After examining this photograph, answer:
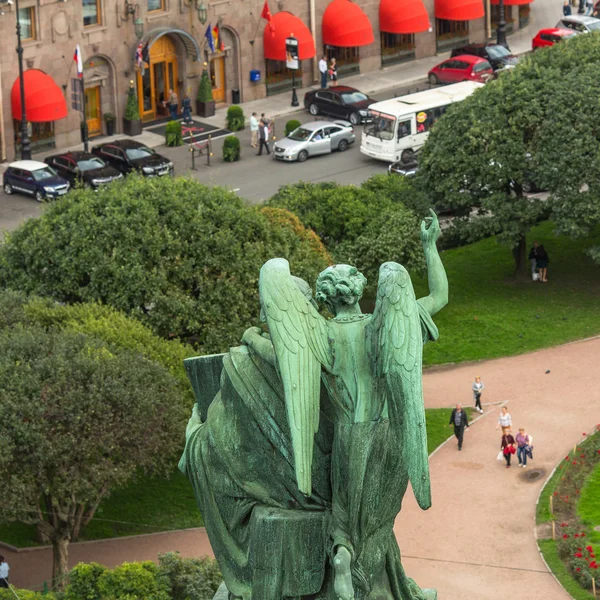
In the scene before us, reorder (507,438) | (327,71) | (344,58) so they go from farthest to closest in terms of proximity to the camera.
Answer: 1. (344,58)
2. (327,71)
3. (507,438)

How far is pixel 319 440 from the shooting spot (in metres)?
20.4

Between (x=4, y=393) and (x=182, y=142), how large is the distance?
3937 centimetres

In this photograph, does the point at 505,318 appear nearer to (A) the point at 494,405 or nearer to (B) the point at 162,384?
(A) the point at 494,405

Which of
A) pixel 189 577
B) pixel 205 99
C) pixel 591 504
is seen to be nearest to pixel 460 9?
pixel 205 99

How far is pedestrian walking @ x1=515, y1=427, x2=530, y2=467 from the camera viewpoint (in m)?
47.0

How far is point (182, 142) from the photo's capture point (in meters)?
78.6

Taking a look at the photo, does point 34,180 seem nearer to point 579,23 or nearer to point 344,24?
point 344,24

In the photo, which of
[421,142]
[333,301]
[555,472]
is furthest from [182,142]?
[333,301]

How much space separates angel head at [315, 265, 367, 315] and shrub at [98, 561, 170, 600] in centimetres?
1723

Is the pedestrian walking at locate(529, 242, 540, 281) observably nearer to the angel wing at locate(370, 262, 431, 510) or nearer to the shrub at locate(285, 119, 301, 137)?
the shrub at locate(285, 119, 301, 137)

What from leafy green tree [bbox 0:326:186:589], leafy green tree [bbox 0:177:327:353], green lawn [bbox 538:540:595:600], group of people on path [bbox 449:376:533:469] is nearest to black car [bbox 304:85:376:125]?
leafy green tree [bbox 0:177:327:353]

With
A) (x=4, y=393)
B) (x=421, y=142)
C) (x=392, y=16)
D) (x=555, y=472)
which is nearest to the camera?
(x=4, y=393)

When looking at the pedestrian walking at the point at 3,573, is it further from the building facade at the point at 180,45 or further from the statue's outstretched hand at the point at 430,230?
the building facade at the point at 180,45

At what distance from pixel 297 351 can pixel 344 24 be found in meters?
68.6
